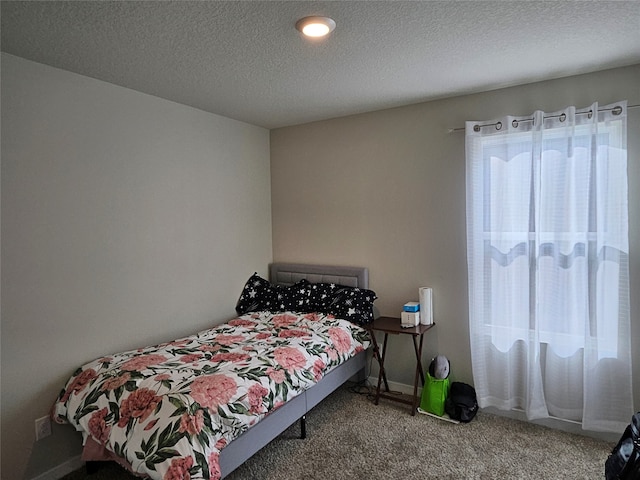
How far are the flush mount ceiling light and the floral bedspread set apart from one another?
6.05ft

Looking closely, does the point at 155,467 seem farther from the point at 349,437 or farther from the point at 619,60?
the point at 619,60

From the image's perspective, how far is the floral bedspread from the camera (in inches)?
71.2

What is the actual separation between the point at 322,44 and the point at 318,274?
7.05ft

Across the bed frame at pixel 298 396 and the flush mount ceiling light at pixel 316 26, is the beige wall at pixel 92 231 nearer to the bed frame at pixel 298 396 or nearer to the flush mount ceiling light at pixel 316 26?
the bed frame at pixel 298 396

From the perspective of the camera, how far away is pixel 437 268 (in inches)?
128

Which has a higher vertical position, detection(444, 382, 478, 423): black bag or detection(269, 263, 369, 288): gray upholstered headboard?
detection(269, 263, 369, 288): gray upholstered headboard

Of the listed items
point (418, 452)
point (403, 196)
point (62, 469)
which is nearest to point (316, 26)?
point (403, 196)

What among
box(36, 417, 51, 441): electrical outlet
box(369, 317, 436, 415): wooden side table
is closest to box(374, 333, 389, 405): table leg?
box(369, 317, 436, 415): wooden side table

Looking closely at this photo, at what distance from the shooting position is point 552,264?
271cm

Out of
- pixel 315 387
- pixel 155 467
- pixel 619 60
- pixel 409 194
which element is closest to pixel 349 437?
pixel 315 387

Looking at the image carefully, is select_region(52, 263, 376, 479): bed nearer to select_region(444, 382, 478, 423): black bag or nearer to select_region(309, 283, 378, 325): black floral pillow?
select_region(309, 283, 378, 325): black floral pillow

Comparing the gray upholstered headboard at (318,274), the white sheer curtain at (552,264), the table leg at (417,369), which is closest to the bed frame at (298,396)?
the gray upholstered headboard at (318,274)

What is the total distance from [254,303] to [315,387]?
120 cm

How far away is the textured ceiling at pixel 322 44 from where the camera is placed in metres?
1.80
